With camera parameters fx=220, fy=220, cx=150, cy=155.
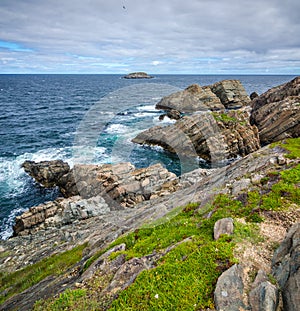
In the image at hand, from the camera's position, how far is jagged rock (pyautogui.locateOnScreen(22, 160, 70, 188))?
33781 mm

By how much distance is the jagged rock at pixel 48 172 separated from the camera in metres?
33.8

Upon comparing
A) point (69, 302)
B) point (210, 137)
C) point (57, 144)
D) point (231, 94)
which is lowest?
point (57, 144)

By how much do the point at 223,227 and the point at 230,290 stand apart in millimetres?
3101

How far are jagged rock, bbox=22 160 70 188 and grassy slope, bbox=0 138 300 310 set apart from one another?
896 inches

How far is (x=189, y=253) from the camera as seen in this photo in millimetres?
8336

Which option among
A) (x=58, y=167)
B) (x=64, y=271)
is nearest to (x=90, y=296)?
(x=64, y=271)

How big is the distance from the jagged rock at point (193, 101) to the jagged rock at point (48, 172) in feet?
172

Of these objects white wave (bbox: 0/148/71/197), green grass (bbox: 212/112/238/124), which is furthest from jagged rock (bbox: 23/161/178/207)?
green grass (bbox: 212/112/238/124)

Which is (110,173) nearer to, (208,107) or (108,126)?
(108,126)

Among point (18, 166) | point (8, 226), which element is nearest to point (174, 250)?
point (8, 226)

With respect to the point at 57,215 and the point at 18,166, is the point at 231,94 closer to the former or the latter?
the point at 18,166

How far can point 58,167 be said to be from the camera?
34.8 m

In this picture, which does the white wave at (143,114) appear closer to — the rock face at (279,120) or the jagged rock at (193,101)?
the jagged rock at (193,101)

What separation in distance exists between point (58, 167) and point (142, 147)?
733 inches
